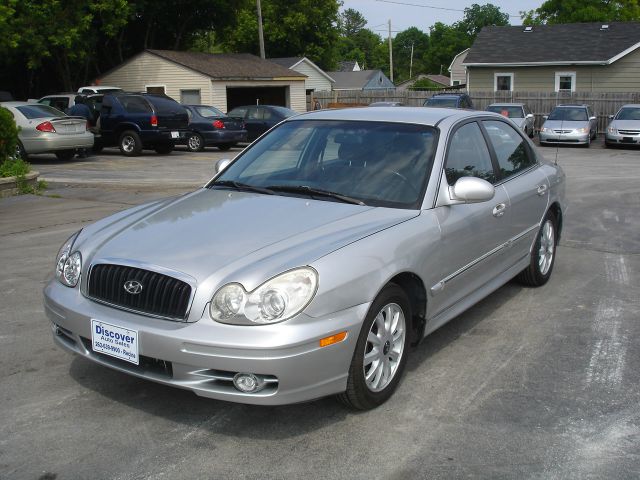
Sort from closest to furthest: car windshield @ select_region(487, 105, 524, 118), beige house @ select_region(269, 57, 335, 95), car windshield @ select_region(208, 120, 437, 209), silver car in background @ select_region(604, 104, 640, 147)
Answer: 1. car windshield @ select_region(208, 120, 437, 209)
2. silver car in background @ select_region(604, 104, 640, 147)
3. car windshield @ select_region(487, 105, 524, 118)
4. beige house @ select_region(269, 57, 335, 95)

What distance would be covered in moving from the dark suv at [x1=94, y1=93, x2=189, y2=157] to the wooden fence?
1117 centimetres

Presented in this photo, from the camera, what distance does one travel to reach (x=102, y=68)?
37562 mm

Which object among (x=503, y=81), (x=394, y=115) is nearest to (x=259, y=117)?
(x=503, y=81)

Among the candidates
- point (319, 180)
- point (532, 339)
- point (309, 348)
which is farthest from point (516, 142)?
point (309, 348)

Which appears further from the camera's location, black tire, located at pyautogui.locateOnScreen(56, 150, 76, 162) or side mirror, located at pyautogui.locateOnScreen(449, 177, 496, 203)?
black tire, located at pyautogui.locateOnScreen(56, 150, 76, 162)

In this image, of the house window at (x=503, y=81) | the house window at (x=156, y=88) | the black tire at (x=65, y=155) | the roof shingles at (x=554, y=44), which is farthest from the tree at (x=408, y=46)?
the black tire at (x=65, y=155)

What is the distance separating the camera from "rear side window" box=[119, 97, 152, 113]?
21.0 metres

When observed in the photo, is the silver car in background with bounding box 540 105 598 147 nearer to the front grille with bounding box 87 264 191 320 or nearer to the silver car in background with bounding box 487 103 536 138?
the silver car in background with bounding box 487 103 536 138

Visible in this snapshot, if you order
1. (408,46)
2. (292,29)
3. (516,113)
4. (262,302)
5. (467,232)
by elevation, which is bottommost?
(262,302)

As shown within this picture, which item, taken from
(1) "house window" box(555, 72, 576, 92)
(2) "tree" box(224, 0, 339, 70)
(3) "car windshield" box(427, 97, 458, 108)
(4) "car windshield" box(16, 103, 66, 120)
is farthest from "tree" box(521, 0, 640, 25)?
(4) "car windshield" box(16, 103, 66, 120)

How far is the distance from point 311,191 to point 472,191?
1018 mm

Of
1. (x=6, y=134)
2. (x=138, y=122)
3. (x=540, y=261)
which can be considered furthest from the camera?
(x=138, y=122)

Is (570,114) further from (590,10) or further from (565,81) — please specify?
(590,10)

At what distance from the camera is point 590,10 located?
2192 inches
